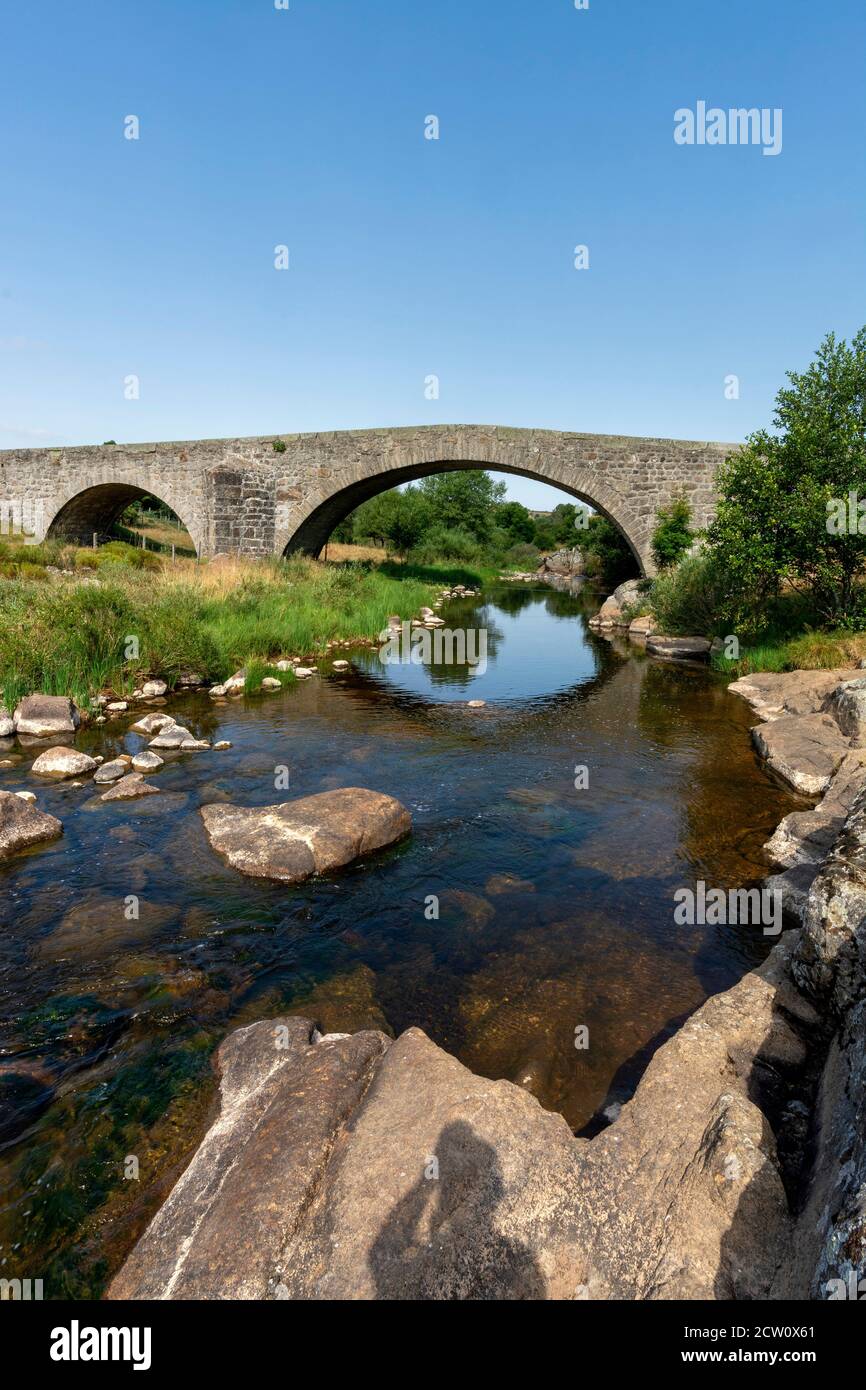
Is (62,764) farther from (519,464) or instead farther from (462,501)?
(462,501)

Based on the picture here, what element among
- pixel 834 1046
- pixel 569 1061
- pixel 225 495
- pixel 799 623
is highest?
pixel 225 495

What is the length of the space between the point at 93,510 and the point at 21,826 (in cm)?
3121

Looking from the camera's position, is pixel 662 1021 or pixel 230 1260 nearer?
pixel 230 1260

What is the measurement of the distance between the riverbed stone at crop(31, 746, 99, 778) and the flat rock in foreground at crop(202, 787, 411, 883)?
2395mm

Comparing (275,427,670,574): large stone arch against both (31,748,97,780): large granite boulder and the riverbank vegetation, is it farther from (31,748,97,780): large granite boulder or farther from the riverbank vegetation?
(31,748,97,780): large granite boulder

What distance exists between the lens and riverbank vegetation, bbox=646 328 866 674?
1329 cm

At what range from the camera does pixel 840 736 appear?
9211mm

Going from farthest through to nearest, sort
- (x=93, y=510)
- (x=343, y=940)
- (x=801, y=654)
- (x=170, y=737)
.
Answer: (x=93, y=510)
(x=801, y=654)
(x=170, y=737)
(x=343, y=940)

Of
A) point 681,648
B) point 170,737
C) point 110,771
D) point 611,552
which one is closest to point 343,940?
point 110,771

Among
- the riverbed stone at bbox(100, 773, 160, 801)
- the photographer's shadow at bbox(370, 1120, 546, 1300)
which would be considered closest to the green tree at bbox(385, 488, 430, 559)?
the riverbed stone at bbox(100, 773, 160, 801)

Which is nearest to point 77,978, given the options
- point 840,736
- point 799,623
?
point 840,736

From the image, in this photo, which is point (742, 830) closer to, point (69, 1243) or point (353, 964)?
point (353, 964)

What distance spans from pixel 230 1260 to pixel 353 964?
8.20 feet

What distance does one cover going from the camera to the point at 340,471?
2447 cm
